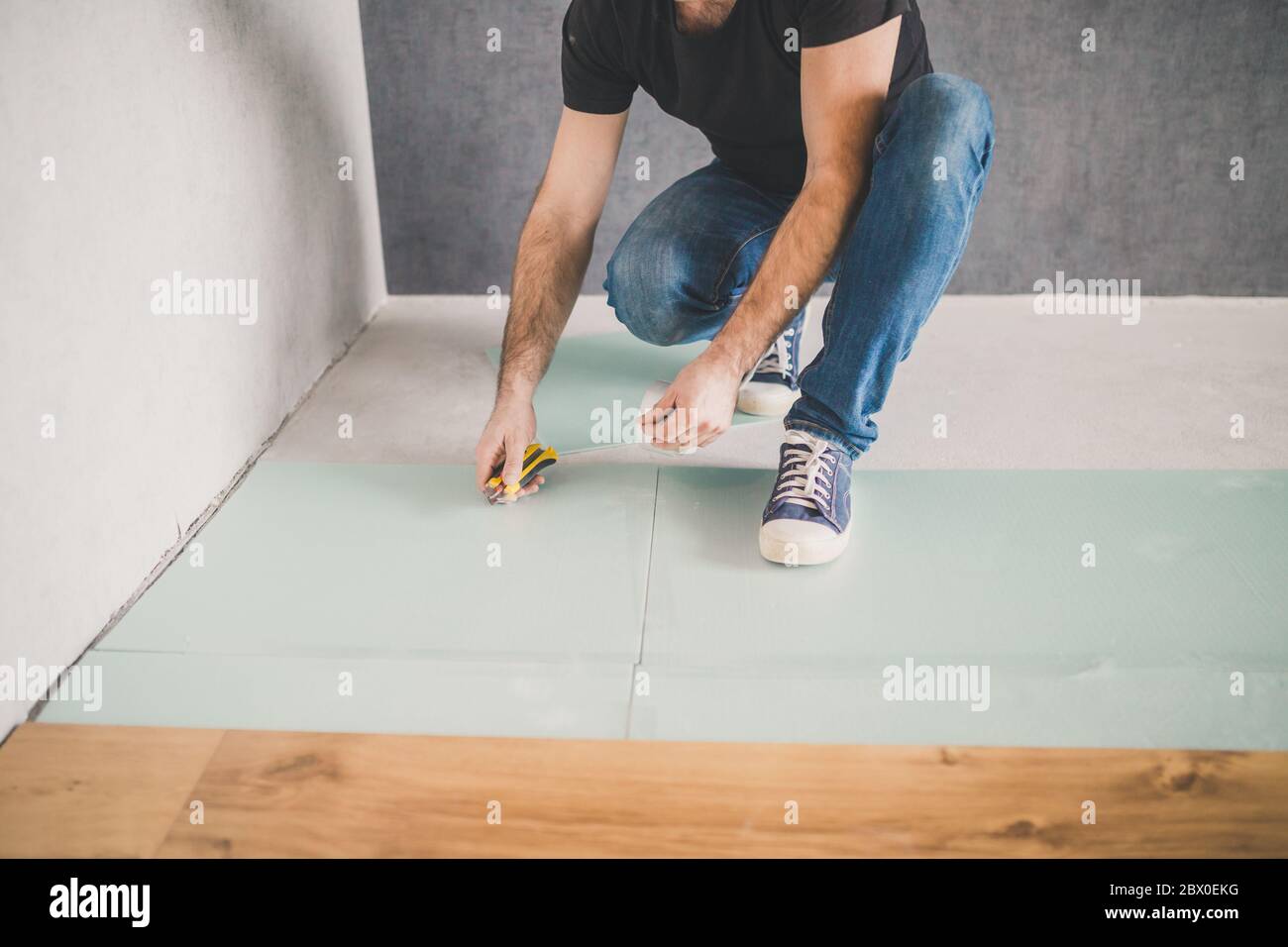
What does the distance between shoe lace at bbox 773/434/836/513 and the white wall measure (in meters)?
0.90

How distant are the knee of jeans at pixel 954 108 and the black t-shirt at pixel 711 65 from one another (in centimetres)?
9

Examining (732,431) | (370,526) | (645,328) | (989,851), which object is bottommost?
(989,851)

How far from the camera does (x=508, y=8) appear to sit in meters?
2.47

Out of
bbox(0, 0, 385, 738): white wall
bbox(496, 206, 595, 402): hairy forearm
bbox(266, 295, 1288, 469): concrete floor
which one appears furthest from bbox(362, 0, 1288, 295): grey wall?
bbox(496, 206, 595, 402): hairy forearm

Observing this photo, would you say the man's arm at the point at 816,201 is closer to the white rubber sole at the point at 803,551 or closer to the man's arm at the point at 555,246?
the white rubber sole at the point at 803,551

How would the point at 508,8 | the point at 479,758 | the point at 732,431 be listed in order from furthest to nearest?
the point at 508,8, the point at 732,431, the point at 479,758

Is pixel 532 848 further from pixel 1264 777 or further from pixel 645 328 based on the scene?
pixel 645 328

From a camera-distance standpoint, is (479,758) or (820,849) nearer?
(820,849)

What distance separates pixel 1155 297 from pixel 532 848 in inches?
90.1

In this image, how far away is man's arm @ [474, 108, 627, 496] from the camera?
1.68 m

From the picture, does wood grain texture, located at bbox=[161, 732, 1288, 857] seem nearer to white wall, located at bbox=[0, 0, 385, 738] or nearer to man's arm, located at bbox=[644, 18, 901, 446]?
white wall, located at bbox=[0, 0, 385, 738]

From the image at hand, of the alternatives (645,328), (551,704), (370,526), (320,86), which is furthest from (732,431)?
(320,86)

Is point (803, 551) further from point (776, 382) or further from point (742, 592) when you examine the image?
point (776, 382)

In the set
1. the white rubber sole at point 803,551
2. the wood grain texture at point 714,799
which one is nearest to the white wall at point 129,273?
the wood grain texture at point 714,799
